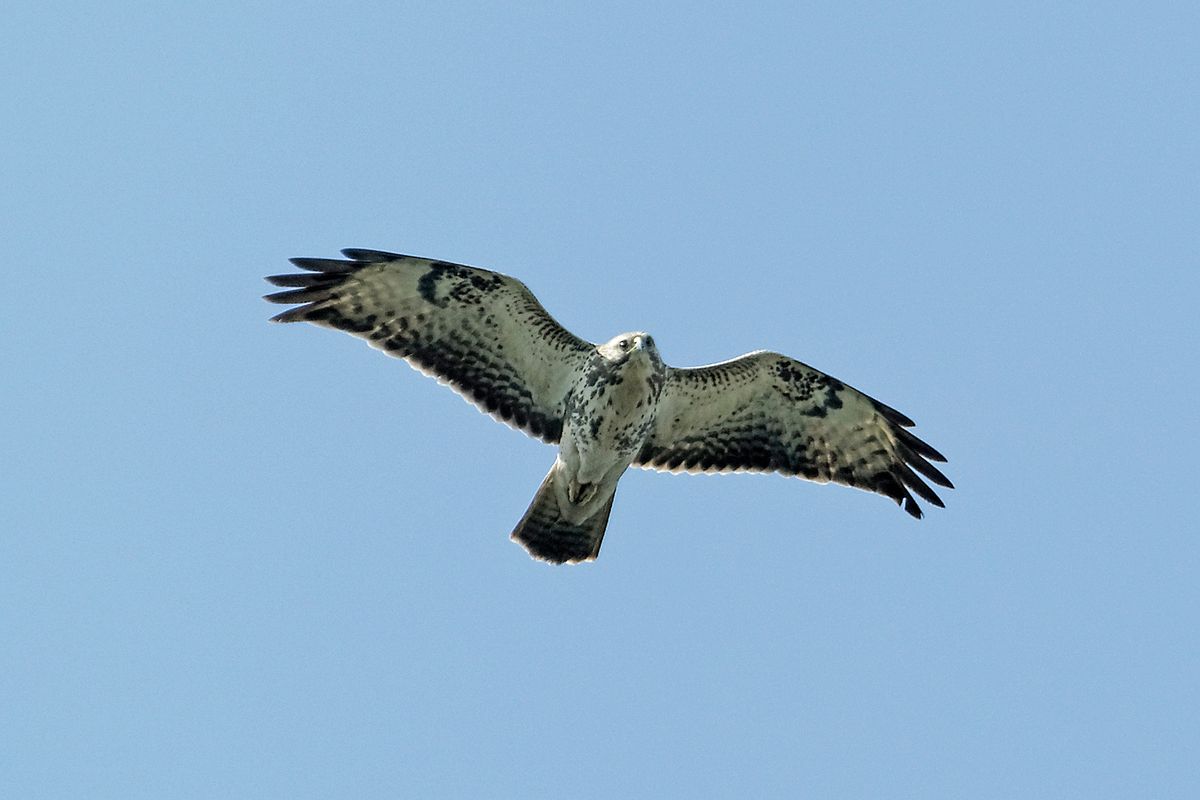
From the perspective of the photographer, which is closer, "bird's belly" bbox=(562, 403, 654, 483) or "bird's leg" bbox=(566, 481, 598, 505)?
"bird's belly" bbox=(562, 403, 654, 483)

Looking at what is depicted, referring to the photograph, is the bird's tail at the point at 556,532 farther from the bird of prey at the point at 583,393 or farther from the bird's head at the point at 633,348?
the bird's head at the point at 633,348

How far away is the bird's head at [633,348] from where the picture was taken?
45.0ft

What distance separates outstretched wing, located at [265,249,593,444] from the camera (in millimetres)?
14242

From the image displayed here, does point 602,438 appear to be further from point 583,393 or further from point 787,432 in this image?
point 787,432

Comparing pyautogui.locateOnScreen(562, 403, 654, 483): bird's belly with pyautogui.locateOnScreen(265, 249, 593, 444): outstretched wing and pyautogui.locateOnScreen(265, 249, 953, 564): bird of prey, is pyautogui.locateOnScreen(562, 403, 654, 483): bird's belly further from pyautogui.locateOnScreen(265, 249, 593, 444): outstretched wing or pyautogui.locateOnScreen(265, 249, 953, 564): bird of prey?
pyautogui.locateOnScreen(265, 249, 593, 444): outstretched wing

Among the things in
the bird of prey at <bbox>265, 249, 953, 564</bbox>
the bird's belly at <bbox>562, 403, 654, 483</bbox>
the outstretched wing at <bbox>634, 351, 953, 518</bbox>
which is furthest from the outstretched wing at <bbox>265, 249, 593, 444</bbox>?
the outstretched wing at <bbox>634, 351, 953, 518</bbox>

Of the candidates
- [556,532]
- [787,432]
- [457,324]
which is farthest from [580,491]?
[787,432]

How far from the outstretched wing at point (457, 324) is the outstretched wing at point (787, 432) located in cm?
102

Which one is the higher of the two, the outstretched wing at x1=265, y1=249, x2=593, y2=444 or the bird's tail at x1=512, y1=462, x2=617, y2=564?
the outstretched wing at x1=265, y1=249, x2=593, y2=444

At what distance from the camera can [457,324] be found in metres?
14.5

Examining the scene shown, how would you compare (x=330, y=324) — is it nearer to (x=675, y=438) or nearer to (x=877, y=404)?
(x=675, y=438)

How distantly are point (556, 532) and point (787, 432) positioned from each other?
2226 mm

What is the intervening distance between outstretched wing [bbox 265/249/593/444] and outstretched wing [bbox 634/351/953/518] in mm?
1024

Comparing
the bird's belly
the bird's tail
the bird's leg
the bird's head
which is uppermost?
the bird's head
